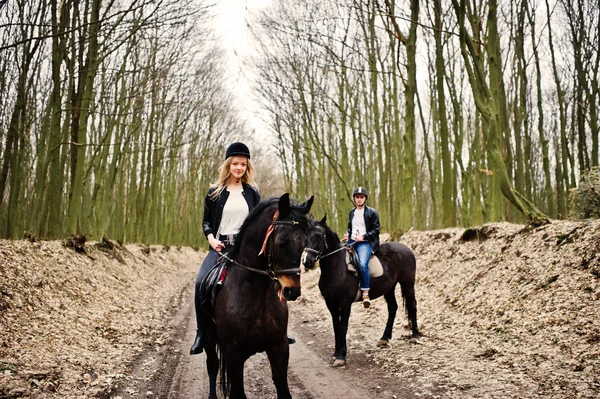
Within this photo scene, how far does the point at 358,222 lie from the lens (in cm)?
784

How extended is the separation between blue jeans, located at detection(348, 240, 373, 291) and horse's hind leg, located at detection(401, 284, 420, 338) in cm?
99

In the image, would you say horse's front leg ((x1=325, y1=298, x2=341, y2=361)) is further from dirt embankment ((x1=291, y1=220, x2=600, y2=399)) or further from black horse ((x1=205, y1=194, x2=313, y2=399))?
black horse ((x1=205, y1=194, x2=313, y2=399))

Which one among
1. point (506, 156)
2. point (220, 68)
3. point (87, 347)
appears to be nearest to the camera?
point (87, 347)

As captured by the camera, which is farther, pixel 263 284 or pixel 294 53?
pixel 294 53

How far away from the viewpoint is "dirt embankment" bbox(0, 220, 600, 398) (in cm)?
478

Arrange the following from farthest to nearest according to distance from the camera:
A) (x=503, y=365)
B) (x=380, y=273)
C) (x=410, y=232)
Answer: (x=410, y=232) → (x=380, y=273) → (x=503, y=365)

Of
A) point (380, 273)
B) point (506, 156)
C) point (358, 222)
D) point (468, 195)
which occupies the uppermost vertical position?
point (506, 156)

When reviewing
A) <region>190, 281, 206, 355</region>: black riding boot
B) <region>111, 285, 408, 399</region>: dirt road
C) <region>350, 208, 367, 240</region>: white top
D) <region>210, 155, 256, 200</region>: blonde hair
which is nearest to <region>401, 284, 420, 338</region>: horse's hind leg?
<region>350, 208, 367, 240</region>: white top

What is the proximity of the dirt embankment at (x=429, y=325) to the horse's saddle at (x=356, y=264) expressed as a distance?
1.21m

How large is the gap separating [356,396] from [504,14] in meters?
17.6

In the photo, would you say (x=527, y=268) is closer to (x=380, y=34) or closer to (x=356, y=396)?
(x=356, y=396)

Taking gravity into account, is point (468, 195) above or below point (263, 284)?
above

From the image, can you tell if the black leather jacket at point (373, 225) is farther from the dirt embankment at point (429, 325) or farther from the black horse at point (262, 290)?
the black horse at point (262, 290)

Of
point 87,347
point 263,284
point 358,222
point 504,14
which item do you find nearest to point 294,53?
point 504,14
